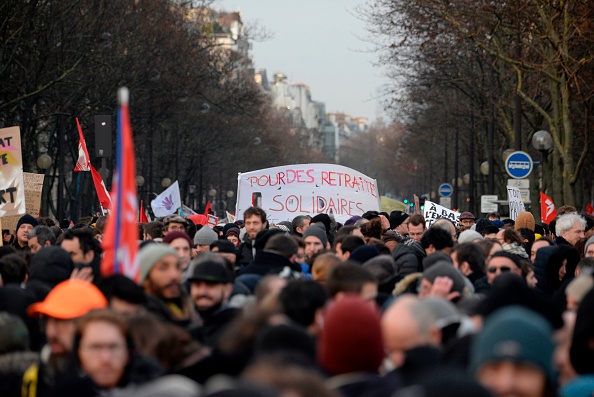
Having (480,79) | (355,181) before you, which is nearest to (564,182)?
(355,181)

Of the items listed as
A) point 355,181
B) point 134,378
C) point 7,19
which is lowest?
point 134,378

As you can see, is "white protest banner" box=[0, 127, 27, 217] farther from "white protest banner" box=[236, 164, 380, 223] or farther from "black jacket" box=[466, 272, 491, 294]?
"black jacket" box=[466, 272, 491, 294]

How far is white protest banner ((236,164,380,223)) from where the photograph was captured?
21188mm

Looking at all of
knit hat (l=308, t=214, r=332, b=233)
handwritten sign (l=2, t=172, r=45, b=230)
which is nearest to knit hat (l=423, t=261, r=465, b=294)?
knit hat (l=308, t=214, r=332, b=233)

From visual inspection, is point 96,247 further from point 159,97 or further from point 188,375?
point 159,97

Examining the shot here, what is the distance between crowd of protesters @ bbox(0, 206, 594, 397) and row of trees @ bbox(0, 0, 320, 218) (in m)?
22.0

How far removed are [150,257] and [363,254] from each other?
3199 mm

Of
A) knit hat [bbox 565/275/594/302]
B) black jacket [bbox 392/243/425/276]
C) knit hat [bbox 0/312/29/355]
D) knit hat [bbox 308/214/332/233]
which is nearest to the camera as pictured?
knit hat [bbox 0/312/29/355]

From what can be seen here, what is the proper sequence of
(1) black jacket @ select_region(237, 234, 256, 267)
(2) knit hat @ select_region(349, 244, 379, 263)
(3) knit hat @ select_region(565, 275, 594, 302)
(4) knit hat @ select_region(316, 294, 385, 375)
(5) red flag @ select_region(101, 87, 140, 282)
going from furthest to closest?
(1) black jacket @ select_region(237, 234, 256, 267), (2) knit hat @ select_region(349, 244, 379, 263), (5) red flag @ select_region(101, 87, 140, 282), (3) knit hat @ select_region(565, 275, 594, 302), (4) knit hat @ select_region(316, 294, 385, 375)

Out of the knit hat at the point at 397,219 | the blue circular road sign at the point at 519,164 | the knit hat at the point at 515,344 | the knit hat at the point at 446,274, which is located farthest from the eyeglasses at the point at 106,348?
the blue circular road sign at the point at 519,164

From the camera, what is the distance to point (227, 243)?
12586 millimetres

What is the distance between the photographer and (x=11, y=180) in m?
16.1

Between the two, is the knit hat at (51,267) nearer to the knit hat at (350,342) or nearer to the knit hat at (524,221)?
the knit hat at (350,342)

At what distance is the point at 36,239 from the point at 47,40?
2282 cm
